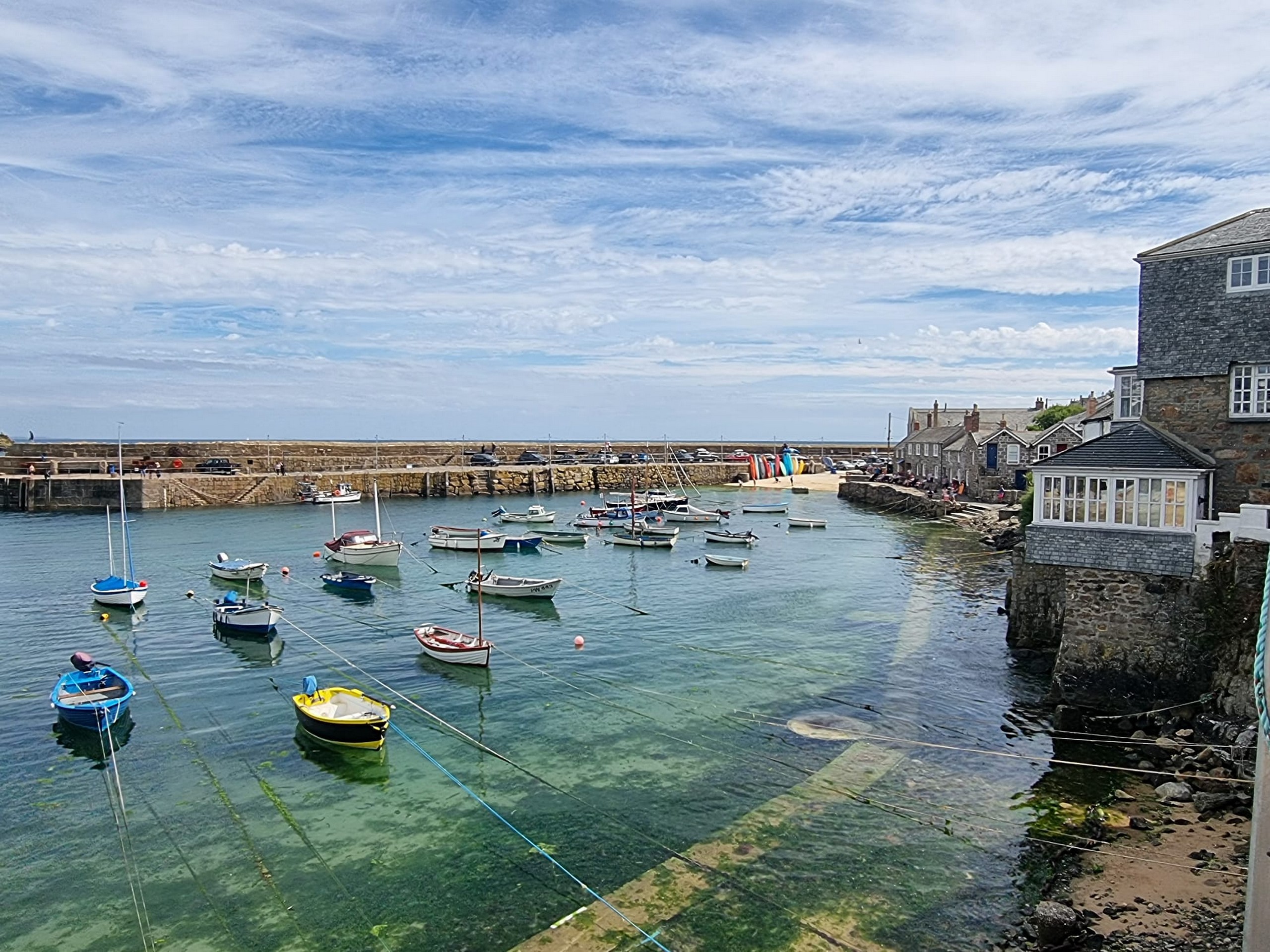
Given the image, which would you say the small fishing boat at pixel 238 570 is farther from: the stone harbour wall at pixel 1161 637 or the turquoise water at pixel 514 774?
the stone harbour wall at pixel 1161 637

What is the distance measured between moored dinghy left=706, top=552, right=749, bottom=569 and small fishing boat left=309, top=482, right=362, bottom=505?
48114mm

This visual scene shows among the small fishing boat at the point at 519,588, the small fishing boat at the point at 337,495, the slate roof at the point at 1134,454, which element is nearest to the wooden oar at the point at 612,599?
the small fishing boat at the point at 519,588

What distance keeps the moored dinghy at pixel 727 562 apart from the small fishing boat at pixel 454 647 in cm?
2555

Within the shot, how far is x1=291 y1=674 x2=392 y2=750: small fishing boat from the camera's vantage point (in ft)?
77.4

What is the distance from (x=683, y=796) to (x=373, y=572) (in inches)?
1469

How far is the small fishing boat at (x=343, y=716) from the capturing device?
23.6 metres

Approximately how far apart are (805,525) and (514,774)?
183 ft

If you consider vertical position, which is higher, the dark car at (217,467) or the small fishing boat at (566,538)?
the dark car at (217,467)

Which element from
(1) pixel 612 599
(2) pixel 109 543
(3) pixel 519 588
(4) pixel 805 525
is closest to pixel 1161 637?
(1) pixel 612 599

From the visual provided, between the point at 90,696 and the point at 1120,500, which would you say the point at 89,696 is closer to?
the point at 90,696

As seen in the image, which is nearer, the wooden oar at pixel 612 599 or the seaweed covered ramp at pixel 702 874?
the seaweed covered ramp at pixel 702 874

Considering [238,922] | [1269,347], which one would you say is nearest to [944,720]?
[1269,347]

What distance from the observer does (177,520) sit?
7688cm

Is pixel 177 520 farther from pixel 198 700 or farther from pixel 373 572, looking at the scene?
pixel 198 700
